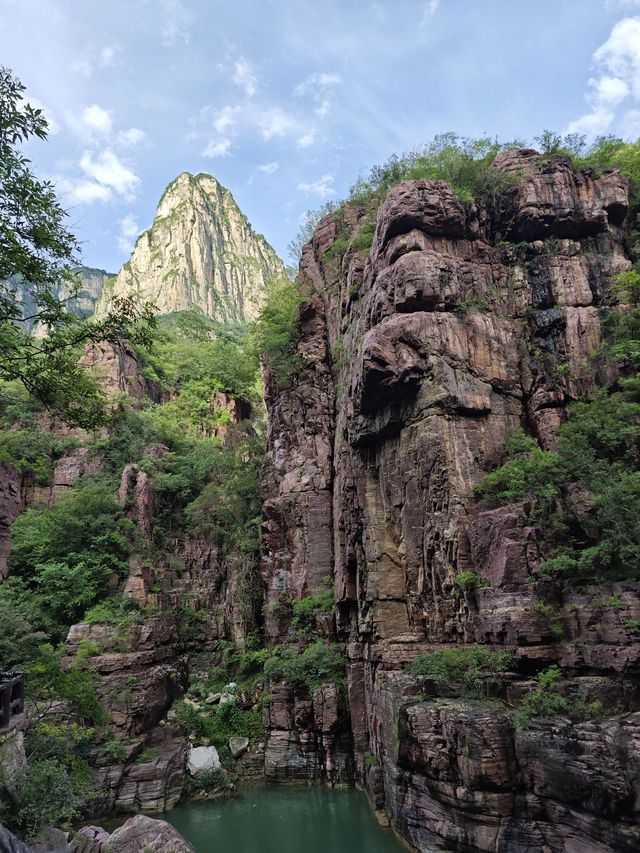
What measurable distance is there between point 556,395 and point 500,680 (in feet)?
28.5

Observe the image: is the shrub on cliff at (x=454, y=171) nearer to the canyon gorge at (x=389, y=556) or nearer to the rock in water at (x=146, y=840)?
the canyon gorge at (x=389, y=556)

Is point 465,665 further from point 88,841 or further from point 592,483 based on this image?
point 88,841

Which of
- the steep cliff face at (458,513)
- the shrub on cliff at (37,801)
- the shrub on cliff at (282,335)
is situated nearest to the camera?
the shrub on cliff at (37,801)

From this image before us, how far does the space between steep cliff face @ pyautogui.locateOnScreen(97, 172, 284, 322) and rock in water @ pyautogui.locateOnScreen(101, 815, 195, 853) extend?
58.2 m

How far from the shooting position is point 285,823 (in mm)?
15062

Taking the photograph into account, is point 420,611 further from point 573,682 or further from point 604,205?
point 604,205

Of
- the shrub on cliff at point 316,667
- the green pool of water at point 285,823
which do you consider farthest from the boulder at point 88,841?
the shrub on cliff at point 316,667

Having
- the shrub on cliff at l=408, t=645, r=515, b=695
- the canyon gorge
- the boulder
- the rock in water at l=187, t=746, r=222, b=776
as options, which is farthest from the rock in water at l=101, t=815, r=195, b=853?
the shrub on cliff at l=408, t=645, r=515, b=695

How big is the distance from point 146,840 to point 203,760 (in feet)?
22.7

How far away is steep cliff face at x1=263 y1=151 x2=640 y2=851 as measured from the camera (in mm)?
10367

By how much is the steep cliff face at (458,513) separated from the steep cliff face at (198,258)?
158 ft

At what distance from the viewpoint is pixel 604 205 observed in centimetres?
1886

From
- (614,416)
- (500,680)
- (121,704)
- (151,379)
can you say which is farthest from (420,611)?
(151,379)

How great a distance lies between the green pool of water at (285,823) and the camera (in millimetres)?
13570
